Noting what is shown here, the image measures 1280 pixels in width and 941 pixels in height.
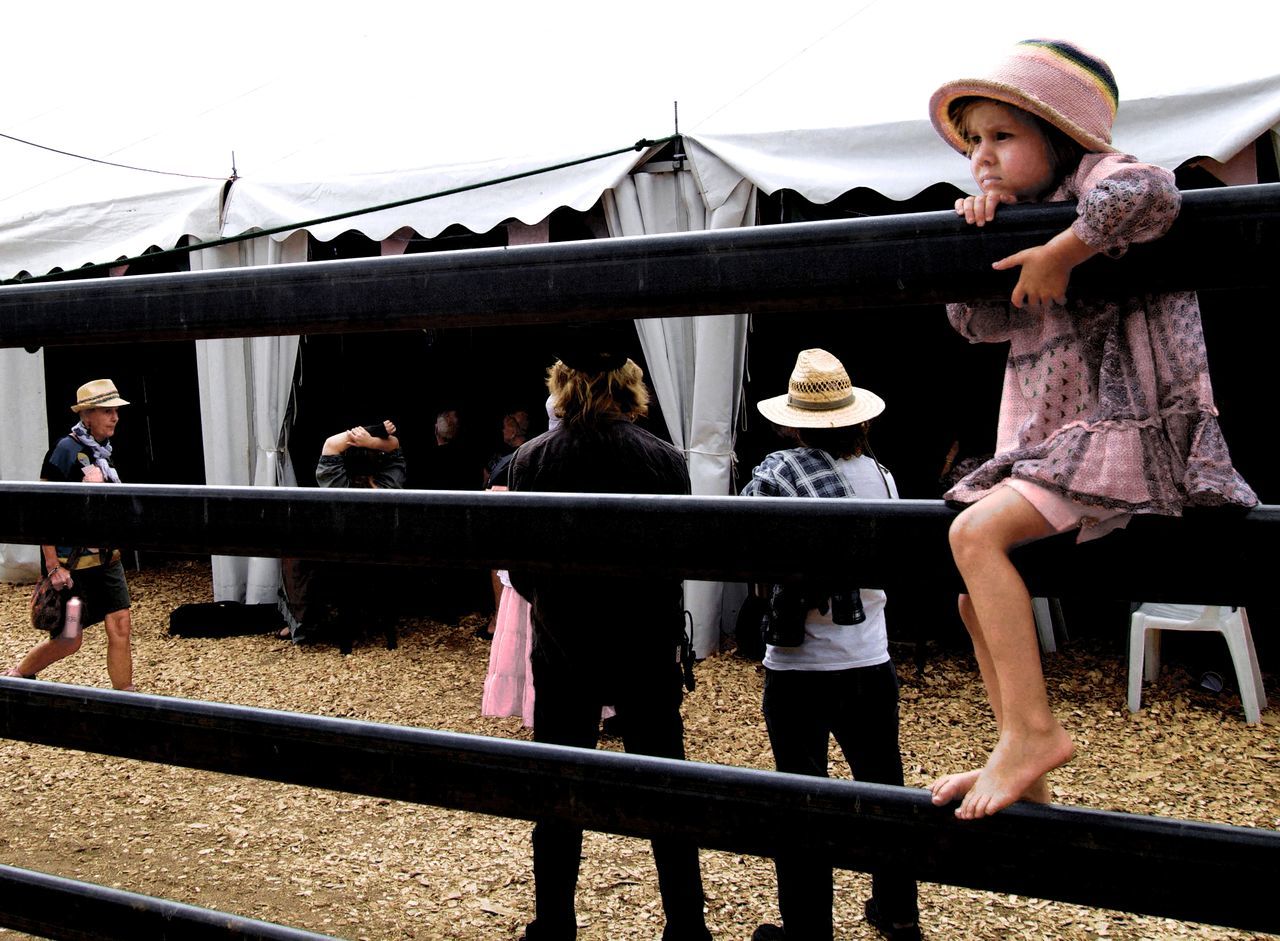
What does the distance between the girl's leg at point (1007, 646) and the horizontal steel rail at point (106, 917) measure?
677 millimetres

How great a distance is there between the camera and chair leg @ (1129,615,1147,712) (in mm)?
5230

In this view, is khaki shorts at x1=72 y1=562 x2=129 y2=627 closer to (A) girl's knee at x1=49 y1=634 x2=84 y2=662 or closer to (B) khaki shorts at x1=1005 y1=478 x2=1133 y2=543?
(A) girl's knee at x1=49 y1=634 x2=84 y2=662

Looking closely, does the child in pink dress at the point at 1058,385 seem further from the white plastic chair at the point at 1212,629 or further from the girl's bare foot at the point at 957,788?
the white plastic chair at the point at 1212,629

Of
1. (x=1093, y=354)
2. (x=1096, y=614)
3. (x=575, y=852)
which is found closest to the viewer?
(x=1093, y=354)

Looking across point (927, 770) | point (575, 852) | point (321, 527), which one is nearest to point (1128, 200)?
point (321, 527)

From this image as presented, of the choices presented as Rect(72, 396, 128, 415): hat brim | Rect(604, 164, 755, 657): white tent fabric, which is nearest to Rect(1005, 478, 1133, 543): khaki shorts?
Rect(604, 164, 755, 657): white tent fabric

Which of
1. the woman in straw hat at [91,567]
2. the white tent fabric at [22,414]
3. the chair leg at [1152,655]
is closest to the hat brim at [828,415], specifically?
the chair leg at [1152,655]

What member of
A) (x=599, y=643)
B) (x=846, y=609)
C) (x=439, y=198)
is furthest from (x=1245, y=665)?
(x=439, y=198)

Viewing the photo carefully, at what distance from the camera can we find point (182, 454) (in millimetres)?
10195

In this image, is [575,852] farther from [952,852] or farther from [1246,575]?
[1246,575]

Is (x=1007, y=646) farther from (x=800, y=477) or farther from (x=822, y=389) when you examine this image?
(x=822, y=389)

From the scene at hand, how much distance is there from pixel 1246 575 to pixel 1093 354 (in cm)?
28

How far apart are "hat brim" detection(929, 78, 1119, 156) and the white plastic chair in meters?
4.50

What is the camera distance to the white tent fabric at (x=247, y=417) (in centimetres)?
729
